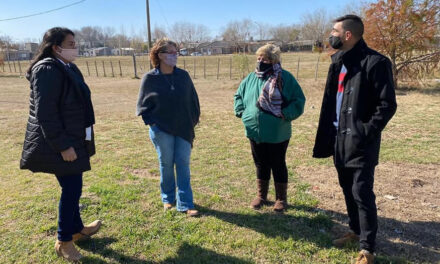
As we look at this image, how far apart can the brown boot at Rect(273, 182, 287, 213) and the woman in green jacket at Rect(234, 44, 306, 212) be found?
0.08 m

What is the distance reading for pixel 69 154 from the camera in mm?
2629

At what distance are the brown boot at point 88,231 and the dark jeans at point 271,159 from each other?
185 centimetres

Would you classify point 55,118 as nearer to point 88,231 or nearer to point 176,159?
point 88,231

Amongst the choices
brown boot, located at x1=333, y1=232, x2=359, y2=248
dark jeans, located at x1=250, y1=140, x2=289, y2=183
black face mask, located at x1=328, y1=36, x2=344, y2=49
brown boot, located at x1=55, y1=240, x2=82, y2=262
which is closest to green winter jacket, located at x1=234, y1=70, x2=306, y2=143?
dark jeans, located at x1=250, y1=140, x2=289, y2=183

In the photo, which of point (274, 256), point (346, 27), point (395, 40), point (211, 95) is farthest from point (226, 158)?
point (395, 40)

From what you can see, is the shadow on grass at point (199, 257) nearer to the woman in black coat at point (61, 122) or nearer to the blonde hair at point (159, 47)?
the woman in black coat at point (61, 122)

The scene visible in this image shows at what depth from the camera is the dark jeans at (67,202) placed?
2787 mm

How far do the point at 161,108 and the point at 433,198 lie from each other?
11.6 ft

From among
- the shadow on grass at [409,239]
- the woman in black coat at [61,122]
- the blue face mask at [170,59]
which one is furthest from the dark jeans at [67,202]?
the shadow on grass at [409,239]

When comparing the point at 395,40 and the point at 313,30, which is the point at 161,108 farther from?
the point at 313,30

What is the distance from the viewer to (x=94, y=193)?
4352 mm

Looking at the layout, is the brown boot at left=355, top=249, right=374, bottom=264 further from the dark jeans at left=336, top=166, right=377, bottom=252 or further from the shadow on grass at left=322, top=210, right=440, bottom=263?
the shadow on grass at left=322, top=210, right=440, bottom=263

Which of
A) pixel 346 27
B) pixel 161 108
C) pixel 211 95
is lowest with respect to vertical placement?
pixel 211 95

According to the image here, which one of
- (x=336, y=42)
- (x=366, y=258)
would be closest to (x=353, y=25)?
(x=336, y=42)
